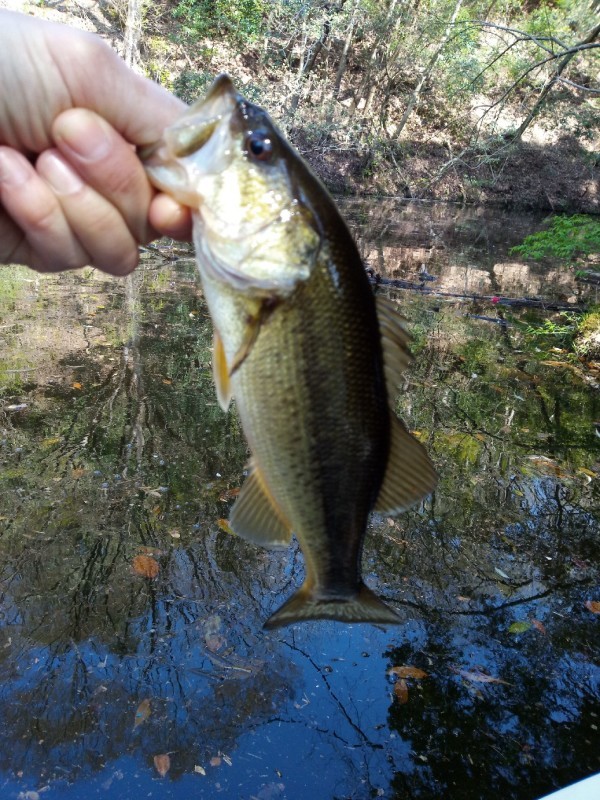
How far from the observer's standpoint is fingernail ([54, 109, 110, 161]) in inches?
68.1

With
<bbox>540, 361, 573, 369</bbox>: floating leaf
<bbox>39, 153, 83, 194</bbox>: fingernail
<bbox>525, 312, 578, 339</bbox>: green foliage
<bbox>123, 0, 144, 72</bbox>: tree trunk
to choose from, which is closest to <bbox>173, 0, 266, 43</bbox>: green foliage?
<bbox>123, 0, 144, 72</bbox>: tree trunk

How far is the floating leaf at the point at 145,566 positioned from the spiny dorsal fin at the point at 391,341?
294 cm

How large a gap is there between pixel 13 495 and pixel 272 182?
3.88 meters

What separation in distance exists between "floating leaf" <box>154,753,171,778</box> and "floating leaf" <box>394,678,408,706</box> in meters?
1.36

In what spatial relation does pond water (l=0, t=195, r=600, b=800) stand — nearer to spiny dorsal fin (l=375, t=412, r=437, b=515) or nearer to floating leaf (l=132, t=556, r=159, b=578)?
floating leaf (l=132, t=556, r=159, b=578)

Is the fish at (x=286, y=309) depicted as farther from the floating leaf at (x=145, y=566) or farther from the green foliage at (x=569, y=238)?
the green foliage at (x=569, y=238)

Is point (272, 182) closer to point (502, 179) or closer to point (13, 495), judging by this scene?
point (13, 495)

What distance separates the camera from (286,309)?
171 cm

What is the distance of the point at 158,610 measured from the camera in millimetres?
3918

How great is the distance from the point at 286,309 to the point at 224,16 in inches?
1069

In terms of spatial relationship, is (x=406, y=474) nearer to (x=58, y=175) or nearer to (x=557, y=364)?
(x=58, y=175)

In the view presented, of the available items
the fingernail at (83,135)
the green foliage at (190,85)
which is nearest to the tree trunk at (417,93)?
the green foliage at (190,85)

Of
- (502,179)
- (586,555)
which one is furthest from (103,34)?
(586,555)

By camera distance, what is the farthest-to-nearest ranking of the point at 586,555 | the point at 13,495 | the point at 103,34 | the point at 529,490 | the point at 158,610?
the point at 103,34, the point at 529,490, the point at 586,555, the point at 13,495, the point at 158,610
